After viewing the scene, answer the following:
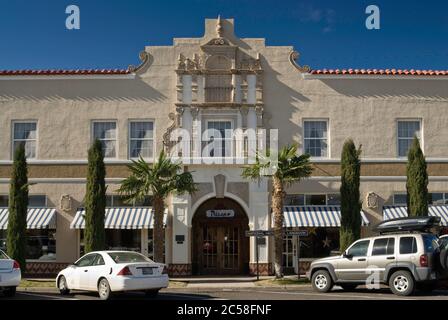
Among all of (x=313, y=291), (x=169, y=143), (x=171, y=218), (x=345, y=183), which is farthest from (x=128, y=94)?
(x=313, y=291)

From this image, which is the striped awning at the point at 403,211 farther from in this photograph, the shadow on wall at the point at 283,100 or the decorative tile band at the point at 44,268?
the decorative tile band at the point at 44,268

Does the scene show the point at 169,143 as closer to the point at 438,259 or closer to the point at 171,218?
the point at 171,218

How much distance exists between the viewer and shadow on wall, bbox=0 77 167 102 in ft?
96.7

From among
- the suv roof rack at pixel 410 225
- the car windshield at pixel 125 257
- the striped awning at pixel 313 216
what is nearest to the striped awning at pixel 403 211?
the striped awning at pixel 313 216

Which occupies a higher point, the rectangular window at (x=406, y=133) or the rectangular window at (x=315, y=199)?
the rectangular window at (x=406, y=133)

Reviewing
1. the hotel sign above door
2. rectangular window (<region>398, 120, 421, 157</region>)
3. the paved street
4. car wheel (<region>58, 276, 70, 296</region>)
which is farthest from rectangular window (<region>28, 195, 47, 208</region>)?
rectangular window (<region>398, 120, 421, 157</region>)

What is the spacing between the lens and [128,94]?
29484 mm

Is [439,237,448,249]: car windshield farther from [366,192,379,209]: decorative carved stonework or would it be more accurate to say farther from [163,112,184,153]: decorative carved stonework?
[163,112,184,153]: decorative carved stonework

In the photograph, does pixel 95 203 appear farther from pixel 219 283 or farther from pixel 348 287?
pixel 348 287

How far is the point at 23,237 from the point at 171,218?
241 inches

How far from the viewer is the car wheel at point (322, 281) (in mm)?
20508

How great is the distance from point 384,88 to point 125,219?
41.5 feet

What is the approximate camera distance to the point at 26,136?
2977cm

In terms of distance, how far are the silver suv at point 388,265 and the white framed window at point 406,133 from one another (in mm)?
10002
